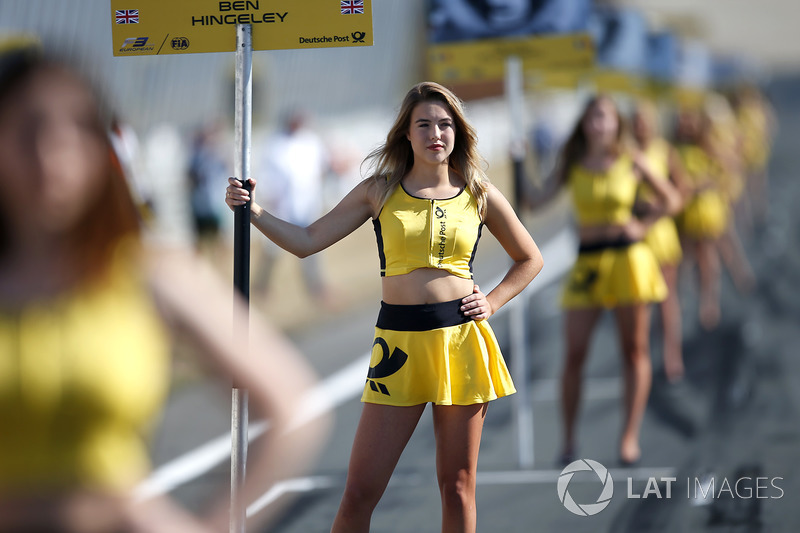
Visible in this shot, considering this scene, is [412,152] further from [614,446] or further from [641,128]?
[641,128]

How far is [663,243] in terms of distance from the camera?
9.85m

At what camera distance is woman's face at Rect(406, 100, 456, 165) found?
4230mm

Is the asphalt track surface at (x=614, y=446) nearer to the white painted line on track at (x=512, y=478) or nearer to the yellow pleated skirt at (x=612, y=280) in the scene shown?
the white painted line on track at (x=512, y=478)

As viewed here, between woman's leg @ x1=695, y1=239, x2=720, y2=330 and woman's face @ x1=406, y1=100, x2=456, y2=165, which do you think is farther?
woman's leg @ x1=695, y1=239, x2=720, y2=330

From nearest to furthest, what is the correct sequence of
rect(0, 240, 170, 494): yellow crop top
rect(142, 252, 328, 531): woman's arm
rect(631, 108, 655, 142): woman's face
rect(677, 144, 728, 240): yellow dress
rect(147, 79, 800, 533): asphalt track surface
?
rect(0, 240, 170, 494): yellow crop top, rect(142, 252, 328, 531): woman's arm, rect(147, 79, 800, 533): asphalt track surface, rect(631, 108, 655, 142): woman's face, rect(677, 144, 728, 240): yellow dress

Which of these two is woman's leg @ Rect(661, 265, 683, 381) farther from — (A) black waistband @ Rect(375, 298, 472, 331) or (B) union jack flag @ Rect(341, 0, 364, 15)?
(B) union jack flag @ Rect(341, 0, 364, 15)

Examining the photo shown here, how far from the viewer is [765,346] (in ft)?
35.6

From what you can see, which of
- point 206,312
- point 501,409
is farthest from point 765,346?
point 206,312

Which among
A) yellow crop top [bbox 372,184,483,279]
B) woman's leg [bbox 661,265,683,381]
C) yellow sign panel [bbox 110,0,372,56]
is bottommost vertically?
woman's leg [bbox 661,265,683,381]

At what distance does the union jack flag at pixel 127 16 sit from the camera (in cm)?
418

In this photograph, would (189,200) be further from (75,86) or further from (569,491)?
(75,86)

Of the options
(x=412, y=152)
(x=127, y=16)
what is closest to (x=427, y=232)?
(x=412, y=152)

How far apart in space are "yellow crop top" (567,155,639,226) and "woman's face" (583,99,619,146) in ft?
0.63

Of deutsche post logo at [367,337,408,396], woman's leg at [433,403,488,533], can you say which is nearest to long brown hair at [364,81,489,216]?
deutsche post logo at [367,337,408,396]
